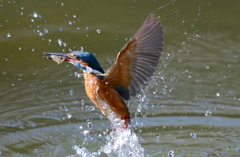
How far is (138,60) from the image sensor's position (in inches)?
138

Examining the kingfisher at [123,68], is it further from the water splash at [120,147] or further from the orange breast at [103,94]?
the water splash at [120,147]

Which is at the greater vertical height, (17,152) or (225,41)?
(225,41)

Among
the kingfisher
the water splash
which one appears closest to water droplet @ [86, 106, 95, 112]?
the water splash

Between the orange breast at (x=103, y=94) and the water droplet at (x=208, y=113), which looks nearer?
the orange breast at (x=103, y=94)

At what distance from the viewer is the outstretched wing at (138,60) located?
342 cm

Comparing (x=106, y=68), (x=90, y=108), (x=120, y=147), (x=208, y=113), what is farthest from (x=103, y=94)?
(x=106, y=68)

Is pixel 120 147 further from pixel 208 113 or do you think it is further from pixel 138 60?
pixel 208 113

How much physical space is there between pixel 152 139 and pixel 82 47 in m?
2.05

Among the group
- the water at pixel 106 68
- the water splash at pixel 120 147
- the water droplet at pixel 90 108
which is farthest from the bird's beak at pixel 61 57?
the water droplet at pixel 90 108

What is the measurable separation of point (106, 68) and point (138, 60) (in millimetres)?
1657

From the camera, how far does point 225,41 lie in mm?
5855

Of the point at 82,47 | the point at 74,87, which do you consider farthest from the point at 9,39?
the point at 74,87

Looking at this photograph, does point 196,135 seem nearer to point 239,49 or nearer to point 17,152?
point 17,152

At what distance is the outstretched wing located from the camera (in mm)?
3416
